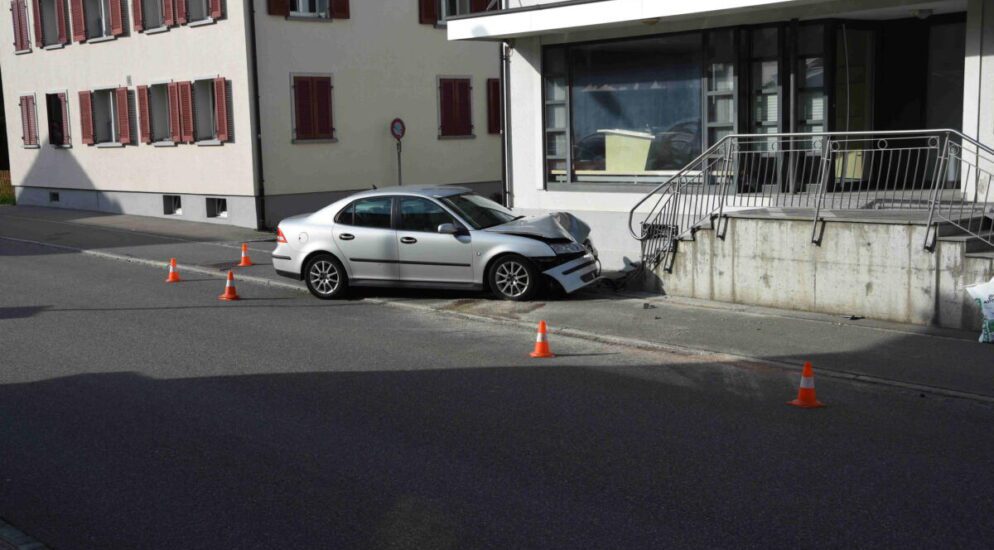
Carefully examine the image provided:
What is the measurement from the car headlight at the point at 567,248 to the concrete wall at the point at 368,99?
12.6 metres

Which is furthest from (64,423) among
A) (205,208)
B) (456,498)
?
(205,208)

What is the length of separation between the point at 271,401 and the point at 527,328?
13.8ft

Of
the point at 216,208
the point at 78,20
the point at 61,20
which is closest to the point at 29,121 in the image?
the point at 61,20

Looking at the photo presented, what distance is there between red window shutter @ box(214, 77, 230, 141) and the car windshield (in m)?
12.1

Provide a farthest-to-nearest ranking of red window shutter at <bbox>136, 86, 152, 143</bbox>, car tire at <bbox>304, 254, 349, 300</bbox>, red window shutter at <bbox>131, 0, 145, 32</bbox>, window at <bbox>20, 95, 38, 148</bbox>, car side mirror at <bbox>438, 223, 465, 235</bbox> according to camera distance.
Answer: window at <bbox>20, 95, 38, 148</bbox>
red window shutter at <bbox>136, 86, 152, 143</bbox>
red window shutter at <bbox>131, 0, 145, 32</bbox>
car tire at <bbox>304, 254, 349, 300</bbox>
car side mirror at <bbox>438, 223, 465, 235</bbox>

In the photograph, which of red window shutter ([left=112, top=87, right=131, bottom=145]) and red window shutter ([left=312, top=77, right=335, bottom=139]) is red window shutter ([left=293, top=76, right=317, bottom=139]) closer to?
red window shutter ([left=312, top=77, right=335, bottom=139])

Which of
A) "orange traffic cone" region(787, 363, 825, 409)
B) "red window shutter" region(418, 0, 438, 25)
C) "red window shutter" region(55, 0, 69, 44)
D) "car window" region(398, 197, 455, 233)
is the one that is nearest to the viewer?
"orange traffic cone" region(787, 363, 825, 409)

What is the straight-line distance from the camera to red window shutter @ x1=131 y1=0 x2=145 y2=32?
92.4 feet

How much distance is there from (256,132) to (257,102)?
67cm

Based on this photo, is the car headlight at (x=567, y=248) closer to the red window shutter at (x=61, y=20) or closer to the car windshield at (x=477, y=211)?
the car windshield at (x=477, y=211)

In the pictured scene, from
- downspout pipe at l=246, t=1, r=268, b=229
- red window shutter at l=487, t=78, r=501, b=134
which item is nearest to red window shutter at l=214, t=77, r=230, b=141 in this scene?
downspout pipe at l=246, t=1, r=268, b=229

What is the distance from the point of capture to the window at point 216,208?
2691 centimetres

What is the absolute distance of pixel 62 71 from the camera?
32312mm

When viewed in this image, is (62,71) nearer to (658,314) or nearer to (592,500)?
(658,314)
